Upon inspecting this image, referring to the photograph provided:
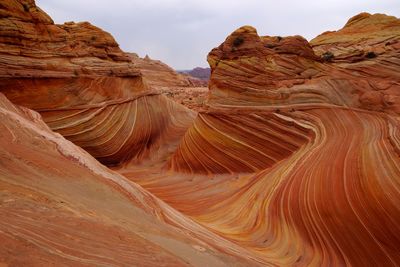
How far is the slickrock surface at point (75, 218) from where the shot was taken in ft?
6.82

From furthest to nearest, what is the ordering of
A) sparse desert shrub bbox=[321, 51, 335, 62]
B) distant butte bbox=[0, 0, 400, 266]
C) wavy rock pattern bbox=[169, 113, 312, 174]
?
1. sparse desert shrub bbox=[321, 51, 335, 62]
2. wavy rock pattern bbox=[169, 113, 312, 174]
3. distant butte bbox=[0, 0, 400, 266]

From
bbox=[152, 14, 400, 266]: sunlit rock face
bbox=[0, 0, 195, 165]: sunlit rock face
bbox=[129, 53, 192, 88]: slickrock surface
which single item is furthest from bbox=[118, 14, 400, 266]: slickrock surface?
bbox=[129, 53, 192, 88]: slickrock surface

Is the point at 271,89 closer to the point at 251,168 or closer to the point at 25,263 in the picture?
the point at 251,168

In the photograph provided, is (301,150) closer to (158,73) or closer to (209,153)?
(209,153)

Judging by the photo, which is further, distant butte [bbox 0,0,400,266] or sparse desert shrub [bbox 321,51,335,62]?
sparse desert shrub [bbox 321,51,335,62]

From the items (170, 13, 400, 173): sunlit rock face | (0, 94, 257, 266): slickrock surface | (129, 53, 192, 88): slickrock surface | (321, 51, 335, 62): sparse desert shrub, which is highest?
(129, 53, 192, 88): slickrock surface

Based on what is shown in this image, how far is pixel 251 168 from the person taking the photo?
282 inches

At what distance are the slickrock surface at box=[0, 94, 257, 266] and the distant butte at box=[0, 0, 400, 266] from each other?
0.05 feet

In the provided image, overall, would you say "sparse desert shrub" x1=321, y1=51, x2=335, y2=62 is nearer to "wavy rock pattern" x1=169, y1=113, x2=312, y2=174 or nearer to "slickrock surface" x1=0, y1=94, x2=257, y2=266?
"wavy rock pattern" x1=169, y1=113, x2=312, y2=174

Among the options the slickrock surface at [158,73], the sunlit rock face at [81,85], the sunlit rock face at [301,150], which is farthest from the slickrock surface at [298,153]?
the slickrock surface at [158,73]

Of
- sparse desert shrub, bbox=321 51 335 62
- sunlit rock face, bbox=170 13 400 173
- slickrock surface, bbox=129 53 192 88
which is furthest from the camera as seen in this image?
slickrock surface, bbox=129 53 192 88

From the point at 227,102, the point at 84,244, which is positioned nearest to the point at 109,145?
the point at 227,102

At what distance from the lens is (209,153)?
25.5 feet

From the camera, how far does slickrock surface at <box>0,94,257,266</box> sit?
6.82ft
